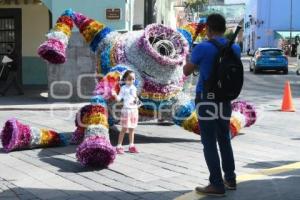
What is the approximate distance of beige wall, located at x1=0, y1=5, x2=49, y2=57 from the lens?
64.0 ft

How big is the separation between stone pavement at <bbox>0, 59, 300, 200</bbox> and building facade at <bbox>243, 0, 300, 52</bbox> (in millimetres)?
51208

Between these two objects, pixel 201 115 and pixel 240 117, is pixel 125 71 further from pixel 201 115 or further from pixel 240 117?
pixel 201 115

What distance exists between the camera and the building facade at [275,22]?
64.3m

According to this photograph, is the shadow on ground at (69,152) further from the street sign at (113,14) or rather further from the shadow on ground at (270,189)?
the street sign at (113,14)

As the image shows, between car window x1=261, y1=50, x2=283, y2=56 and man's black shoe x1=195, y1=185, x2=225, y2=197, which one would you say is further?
car window x1=261, y1=50, x2=283, y2=56

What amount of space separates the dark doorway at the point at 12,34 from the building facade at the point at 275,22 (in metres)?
43.4

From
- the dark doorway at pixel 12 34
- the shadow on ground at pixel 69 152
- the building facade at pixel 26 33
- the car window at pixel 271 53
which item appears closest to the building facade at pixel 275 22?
the car window at pixel 271 53

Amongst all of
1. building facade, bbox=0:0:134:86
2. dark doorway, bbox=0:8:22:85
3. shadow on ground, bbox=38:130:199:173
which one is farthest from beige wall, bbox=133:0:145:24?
shadow on ground, bbox=38:130:199:173

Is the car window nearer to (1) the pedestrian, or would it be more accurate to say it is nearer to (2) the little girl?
(2) the little girl

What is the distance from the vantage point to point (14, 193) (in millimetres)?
5953

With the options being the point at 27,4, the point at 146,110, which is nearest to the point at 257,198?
the point at 146,110

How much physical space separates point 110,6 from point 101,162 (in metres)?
8.71

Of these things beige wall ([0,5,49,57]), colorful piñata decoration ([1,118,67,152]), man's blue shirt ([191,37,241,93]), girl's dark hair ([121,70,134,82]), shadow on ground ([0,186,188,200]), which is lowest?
shadow on ground ([0,186,188,200])

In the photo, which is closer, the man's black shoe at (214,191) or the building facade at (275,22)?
the man's black shoe at (214,191)
